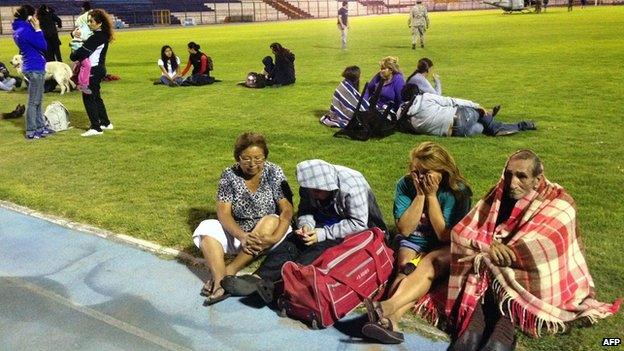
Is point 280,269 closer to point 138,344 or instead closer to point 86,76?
point 138,344

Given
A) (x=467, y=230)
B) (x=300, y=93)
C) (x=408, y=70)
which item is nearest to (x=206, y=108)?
(x=300, y=93)

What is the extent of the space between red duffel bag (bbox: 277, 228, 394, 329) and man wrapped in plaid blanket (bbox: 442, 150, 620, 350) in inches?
21.6

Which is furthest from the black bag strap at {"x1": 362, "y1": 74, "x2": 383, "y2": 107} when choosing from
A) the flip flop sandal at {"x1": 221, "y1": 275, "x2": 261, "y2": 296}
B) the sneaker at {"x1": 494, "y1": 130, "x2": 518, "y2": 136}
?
the flip flop sandal at {"x1": 221, "y1": 275, "x2": 261, "y2": 296}

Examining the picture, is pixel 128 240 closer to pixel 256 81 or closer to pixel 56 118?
pixel 56 118

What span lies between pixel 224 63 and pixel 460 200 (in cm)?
1684

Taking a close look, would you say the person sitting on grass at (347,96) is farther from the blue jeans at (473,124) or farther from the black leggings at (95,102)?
the black leggings at (95,102)

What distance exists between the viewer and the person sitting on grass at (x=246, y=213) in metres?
4.37

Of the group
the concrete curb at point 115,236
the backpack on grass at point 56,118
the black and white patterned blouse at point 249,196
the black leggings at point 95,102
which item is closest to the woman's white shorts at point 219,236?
the black and white patterned blouse at point 249,196

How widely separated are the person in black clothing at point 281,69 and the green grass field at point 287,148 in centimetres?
45

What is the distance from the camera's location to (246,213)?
4.61 m

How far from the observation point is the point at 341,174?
4340 mm

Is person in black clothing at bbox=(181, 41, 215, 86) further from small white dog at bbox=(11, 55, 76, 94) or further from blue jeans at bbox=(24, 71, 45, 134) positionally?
blue jeans at bbox=(24, 71, 45, 134)

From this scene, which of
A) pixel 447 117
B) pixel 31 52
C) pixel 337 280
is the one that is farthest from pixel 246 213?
pixel 31 52

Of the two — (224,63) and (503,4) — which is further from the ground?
(503,4)
